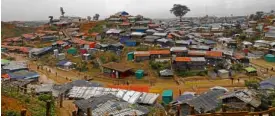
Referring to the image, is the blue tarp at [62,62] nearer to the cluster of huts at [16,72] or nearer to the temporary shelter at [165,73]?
the cluster of huts at [16,72]

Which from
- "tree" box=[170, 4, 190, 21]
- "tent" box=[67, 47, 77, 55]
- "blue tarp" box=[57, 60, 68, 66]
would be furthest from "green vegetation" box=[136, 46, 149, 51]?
"tree" box=[170, 4, 190, 21]

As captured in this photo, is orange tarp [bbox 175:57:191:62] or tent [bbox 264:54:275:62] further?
tent [bbox 264:54:275:62]

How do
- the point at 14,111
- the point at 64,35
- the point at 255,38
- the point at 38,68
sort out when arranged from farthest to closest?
the point at 64,35 → the point at 255,38 → the point at 38,68 → the point at 14,111

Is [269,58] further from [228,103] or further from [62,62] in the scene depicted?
[228,103]

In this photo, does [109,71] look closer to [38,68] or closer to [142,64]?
[142,64]

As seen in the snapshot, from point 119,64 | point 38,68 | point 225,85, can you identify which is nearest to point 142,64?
point 119,64

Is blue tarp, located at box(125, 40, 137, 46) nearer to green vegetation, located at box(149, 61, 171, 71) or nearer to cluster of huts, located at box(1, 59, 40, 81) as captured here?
green vegetation, located at box(149, 61, 171, 71)

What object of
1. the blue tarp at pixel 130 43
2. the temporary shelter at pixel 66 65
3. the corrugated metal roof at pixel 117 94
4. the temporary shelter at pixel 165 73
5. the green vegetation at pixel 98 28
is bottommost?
the temporary shelter at pixel 165 73

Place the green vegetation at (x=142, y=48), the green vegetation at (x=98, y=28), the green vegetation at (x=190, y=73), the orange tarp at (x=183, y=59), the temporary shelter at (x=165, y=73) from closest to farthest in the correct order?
the temporary shelter at (x=165, y=73), the green vegetation at (x=190, y=73), the orange tarp at (x=183, y=59), the green vegetation at (x=142, y=48), the green vegetation at (x=98, y=28)

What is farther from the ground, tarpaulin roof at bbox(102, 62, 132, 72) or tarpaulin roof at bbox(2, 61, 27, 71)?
tarpaulin roof at bbox(2, 61, 27, 71)

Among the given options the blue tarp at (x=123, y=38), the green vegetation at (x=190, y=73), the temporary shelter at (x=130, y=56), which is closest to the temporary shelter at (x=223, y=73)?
the green vegetation at (x=190, y=73)

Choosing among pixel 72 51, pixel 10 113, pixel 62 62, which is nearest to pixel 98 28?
pixel 72 51
